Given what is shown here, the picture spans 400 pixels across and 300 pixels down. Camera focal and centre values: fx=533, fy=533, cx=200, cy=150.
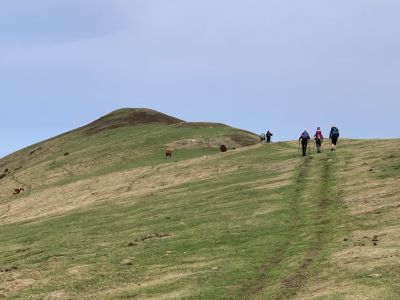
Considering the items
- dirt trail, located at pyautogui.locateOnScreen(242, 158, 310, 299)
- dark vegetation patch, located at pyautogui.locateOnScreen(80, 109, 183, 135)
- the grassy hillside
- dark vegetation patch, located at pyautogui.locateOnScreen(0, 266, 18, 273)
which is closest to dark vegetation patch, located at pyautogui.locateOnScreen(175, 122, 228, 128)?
dark vegetation patch, located at pyautogui.locateOnScreen(80, 109, 183, 135)

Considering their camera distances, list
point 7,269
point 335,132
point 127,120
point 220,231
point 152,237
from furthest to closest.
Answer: point 127,120 → point 335,132 → point 152,237 → point 220,231 → point 7,269

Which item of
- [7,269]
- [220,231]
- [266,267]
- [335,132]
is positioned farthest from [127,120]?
[266,267]

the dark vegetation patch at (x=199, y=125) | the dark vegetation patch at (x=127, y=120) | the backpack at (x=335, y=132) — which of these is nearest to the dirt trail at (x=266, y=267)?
the backpack at (x=335, y=132)

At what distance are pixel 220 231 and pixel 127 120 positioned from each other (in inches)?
4220

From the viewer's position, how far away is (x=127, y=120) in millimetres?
137375

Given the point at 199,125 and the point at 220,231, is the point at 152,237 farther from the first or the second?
the point at 199,125

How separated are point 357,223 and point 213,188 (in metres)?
A: 22.5

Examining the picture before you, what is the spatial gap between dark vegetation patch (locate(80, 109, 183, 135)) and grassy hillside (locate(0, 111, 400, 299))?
195 ft

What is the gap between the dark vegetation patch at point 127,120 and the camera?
133000mm

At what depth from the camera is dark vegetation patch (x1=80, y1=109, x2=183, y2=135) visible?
133000 millimetres

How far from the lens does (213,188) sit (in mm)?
50906

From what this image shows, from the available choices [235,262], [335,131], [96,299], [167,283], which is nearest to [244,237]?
[235,262]

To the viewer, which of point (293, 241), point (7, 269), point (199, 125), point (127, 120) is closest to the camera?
point (293, 241)

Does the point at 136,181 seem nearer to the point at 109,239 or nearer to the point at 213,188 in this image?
the point at 213,188
